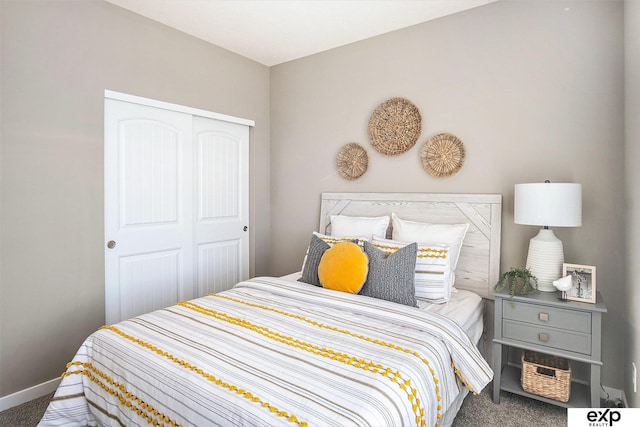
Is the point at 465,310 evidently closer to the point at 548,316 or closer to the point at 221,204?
the point at 548,316

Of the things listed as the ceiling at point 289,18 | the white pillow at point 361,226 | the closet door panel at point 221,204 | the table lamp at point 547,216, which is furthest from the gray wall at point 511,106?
the closet door panel at point 221,204

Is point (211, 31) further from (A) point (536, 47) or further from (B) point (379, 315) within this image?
(B) point (379, 315)

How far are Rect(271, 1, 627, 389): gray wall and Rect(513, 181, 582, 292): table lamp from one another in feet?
0.87

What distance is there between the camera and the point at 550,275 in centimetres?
222

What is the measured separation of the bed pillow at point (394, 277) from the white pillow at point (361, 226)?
0.61 m

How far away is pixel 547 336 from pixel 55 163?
3.28m

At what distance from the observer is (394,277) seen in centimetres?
217

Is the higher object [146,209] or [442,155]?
[442,155]

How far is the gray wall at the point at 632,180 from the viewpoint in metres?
1.86

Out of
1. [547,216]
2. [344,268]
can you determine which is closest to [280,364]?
[344,268]

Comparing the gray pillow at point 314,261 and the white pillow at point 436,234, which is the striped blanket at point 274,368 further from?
the white pillow at point 436,234

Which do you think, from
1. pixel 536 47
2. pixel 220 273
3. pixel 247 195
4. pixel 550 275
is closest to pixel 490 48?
pixel 536 47

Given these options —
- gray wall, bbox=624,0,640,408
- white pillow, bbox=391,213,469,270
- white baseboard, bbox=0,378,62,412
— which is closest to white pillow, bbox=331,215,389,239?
white pillow, bbox=391,213,469,270

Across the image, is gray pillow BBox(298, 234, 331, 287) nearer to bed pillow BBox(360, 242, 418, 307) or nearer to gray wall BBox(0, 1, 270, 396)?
bed pillow BBox(360, 242, 418, 307)
